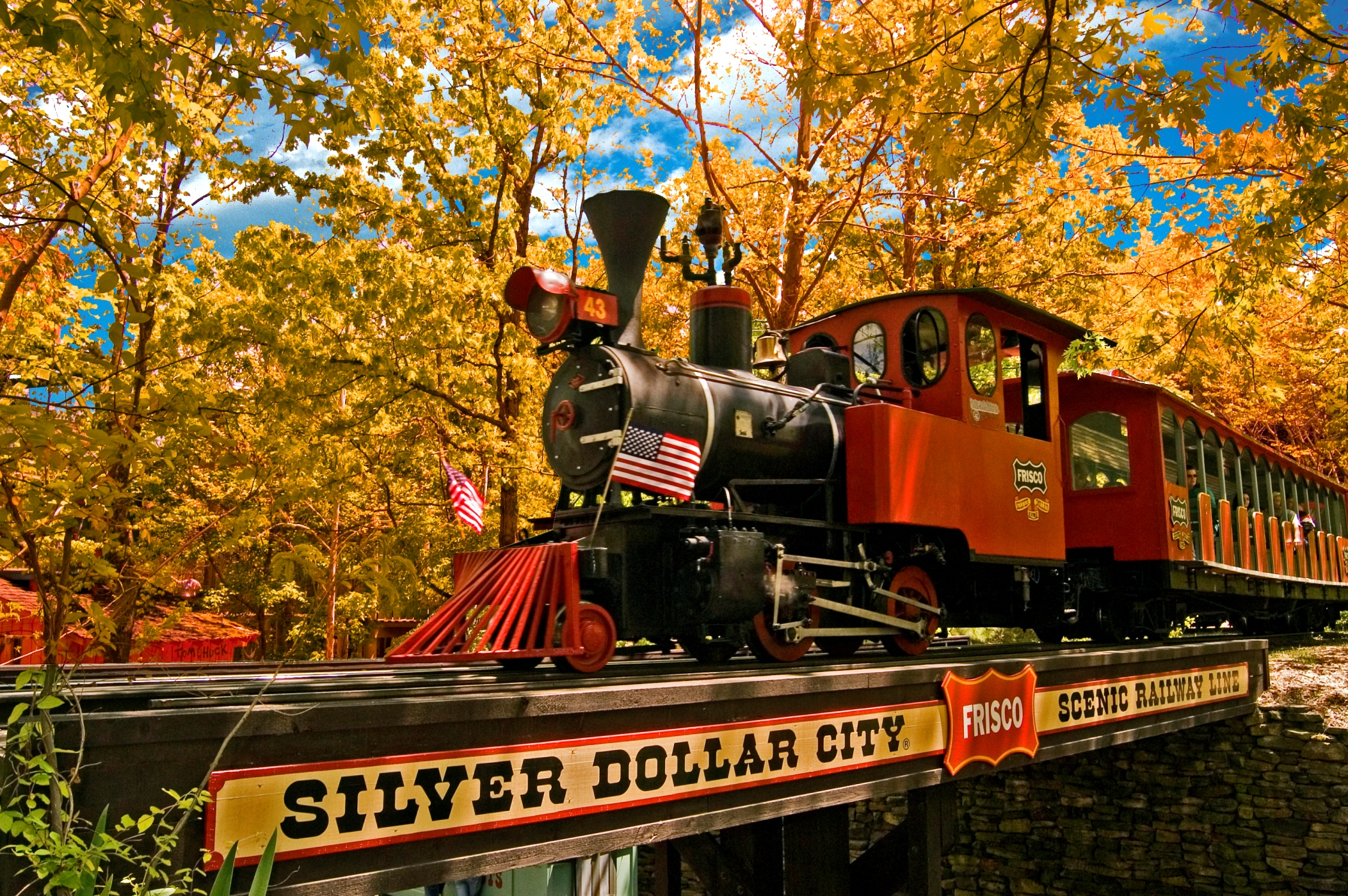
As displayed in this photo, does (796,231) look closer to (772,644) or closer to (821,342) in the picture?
(821,342)

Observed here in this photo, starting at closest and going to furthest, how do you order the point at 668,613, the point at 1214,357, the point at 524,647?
the point at 524,647 → the point at 668,613 → the point at 1214,357

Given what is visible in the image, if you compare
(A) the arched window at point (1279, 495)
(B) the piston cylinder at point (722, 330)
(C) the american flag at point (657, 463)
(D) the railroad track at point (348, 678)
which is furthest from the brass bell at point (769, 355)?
(A) the arched window at point (1279, 495)

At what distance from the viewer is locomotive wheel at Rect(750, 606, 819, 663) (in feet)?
21.1

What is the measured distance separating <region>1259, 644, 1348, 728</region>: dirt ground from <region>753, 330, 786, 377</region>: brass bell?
572 cm

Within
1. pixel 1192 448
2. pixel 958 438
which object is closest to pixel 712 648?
pixel 958 438

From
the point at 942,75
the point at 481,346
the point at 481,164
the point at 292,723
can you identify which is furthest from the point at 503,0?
the point at 292,723

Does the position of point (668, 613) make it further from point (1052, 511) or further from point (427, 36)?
point (427, 36)

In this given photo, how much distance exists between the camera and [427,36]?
519 inches

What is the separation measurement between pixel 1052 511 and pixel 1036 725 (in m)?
3.41

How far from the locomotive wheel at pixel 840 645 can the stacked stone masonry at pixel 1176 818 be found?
295 cm

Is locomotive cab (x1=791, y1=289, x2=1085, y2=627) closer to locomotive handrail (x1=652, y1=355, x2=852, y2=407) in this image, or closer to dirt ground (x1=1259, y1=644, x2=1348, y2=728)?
locomotive handrail (x1=652, y1=355, x2=852, y2=407)

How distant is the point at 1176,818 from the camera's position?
9.34 meters

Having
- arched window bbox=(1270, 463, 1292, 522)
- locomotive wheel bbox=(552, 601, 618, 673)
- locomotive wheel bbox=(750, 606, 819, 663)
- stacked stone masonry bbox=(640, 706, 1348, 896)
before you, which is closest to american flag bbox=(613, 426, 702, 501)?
locomotive wheel bbox=(552, 601, 618, 673)

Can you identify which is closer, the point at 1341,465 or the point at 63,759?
the point at 63,759
